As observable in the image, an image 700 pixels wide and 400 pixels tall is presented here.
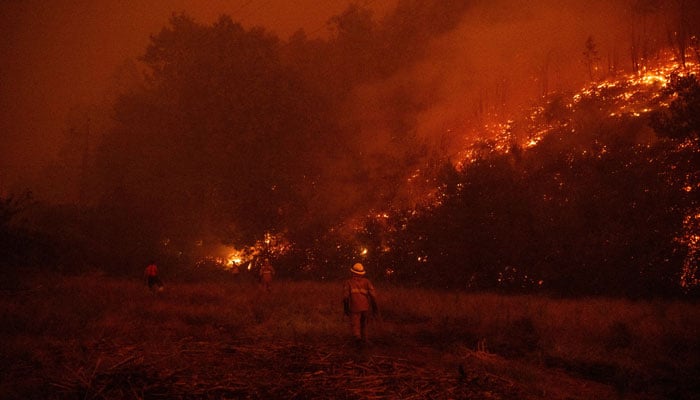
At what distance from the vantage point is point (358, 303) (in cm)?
960

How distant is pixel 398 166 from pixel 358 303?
79.4 ft

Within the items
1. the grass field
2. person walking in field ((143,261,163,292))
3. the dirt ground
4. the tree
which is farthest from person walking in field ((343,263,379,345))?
the tree

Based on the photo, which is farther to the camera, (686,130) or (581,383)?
(686,130)

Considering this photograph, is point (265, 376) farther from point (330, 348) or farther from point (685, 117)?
point (685, 117)

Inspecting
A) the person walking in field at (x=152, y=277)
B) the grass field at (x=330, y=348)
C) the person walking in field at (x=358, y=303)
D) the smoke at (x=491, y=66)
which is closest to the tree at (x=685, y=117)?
the grass field at (x=330, y=348)

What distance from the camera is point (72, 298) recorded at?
45.0ft

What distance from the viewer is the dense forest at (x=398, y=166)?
1794 cm

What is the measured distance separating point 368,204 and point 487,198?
1149 cm

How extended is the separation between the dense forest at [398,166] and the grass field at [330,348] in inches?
142

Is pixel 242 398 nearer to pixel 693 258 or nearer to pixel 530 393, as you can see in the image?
pixel 530 393

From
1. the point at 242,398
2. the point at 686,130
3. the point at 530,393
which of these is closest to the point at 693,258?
the point at 686,130

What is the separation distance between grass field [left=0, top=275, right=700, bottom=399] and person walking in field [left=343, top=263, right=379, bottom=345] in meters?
0.40

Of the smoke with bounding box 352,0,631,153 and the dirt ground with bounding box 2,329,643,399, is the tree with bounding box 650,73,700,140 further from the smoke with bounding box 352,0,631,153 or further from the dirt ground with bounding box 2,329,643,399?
the smoke with bounding box 352,0,631,153

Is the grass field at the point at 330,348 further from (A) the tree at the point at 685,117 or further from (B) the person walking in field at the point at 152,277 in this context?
(A) the tree at the point at 685,117
